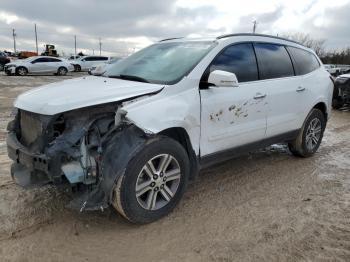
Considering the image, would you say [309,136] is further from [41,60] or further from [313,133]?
[41,60]

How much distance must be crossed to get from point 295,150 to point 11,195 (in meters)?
4.13

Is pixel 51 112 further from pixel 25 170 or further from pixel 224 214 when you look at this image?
pixel 224 214

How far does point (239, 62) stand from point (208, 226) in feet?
6.53

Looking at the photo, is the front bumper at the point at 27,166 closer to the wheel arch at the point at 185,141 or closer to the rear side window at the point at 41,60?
the wheel arch at the point at 185,141

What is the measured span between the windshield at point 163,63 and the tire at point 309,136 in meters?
2.35

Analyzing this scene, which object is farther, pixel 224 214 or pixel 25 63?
pixel 25 63

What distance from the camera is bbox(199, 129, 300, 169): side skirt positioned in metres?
4.18

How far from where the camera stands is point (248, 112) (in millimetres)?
4496

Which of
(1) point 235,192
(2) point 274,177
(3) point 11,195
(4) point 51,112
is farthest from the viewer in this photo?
(2) point 274,177

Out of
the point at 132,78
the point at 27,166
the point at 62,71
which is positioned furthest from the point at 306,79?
the point at 62,71

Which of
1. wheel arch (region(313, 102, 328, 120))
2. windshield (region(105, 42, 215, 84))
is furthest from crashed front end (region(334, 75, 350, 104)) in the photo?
windshield (region(105, 42, 215, 84))

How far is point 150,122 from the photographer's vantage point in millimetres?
3436

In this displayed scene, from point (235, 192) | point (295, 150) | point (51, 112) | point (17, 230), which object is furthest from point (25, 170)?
point (295, 150)

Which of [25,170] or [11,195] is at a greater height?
[25,170]
